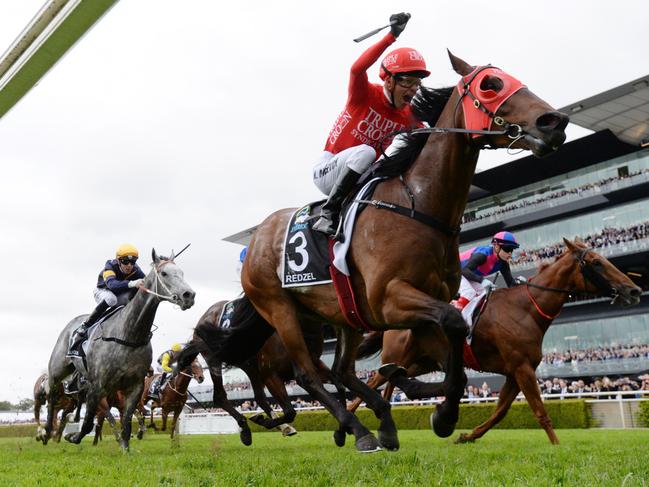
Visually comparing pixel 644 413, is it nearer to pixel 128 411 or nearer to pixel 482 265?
pixel 482 265

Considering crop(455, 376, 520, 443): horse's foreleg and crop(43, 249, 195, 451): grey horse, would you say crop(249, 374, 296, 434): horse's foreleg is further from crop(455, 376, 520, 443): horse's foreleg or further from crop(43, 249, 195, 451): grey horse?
crop(455, 376, 520, 443): horse's foreleg

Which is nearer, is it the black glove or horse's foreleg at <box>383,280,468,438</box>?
horse's foreleg at <box>383,280,468,438</box>

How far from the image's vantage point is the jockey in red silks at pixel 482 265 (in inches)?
323

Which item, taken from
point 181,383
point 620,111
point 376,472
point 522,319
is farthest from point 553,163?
point 376,472

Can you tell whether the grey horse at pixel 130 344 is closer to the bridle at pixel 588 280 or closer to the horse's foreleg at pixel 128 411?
the horse's foreleg at pixel 128 411

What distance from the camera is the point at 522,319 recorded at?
25.1 feet

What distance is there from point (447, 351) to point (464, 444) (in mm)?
3839

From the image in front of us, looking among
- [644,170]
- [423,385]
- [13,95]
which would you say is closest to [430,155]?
[423,385]

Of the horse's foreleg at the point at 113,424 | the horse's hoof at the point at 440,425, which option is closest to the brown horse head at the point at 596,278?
the horse's hoof at the point at 440,425

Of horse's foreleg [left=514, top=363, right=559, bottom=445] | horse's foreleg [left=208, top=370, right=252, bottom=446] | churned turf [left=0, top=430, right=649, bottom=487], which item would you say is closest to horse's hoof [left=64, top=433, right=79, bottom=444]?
horse's foreleg [left=208, top=370, right=252, bottom=446]

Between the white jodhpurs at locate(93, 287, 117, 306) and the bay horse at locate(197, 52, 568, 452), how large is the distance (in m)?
4.66

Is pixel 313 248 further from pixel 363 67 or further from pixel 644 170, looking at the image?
pixel 644 170

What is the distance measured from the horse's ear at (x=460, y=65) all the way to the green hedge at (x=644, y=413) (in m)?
11.4

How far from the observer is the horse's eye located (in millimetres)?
4262
